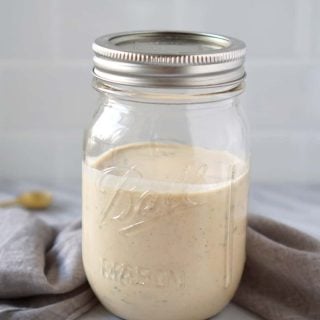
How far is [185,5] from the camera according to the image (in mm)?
1021

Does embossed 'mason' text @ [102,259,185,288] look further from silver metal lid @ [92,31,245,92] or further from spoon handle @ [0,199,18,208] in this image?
spoon handle @ [0,199,18,208]

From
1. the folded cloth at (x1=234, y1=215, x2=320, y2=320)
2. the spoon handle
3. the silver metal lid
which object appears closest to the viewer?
the silver metal lid

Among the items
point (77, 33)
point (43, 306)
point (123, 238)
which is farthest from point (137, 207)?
point (77, 33)

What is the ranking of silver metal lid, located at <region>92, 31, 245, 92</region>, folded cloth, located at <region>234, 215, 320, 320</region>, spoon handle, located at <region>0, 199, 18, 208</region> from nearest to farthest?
silver metal lid, located at <region>92, 31, 245, 92</region> < folded cloth, located at <region>234, 215, 320, 320</region> < spoon handle, located at <region>0, 199, 18, 208</region>

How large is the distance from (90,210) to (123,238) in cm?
5

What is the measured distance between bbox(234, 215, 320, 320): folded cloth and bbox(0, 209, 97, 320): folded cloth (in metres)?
0.17

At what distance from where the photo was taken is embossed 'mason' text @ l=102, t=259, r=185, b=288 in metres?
0.70

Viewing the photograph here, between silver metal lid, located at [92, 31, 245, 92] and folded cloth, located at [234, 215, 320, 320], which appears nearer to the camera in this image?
silver metal lid, located at [92, 31, 245, 92]

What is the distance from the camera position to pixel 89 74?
1054mm

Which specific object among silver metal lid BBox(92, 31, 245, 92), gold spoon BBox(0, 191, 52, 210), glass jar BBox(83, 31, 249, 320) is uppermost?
silver metal lid BBox(92, 31, 245, 92)

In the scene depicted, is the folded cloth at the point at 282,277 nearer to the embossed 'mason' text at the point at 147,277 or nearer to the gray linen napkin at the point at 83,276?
the gray linen napkin at the point at 83,276

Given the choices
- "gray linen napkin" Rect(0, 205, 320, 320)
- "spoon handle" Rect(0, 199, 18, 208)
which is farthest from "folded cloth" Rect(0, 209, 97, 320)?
"spoon handle" Rect(0, 199, 18, 208)

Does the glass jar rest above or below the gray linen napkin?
above

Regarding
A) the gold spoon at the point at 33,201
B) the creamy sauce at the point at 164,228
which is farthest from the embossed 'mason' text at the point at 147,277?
the gold spoon at the point at 33,201
